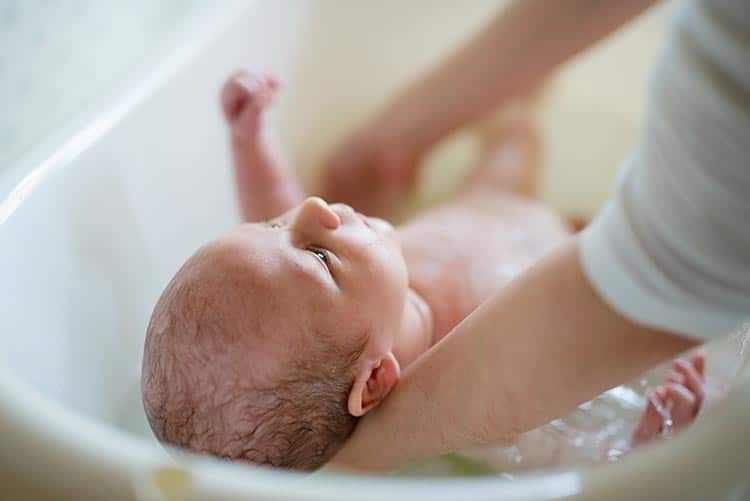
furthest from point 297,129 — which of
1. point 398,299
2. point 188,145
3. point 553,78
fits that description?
point 398,299

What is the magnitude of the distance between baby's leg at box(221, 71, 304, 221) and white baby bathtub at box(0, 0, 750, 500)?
2.5 inches

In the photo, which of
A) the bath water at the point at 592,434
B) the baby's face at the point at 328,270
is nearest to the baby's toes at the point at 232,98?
the baby's face at the point at 328,270

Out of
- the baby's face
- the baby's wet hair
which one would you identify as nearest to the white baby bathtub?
the baby's wet hair

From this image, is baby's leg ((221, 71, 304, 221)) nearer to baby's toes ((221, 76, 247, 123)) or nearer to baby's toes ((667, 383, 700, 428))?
baby's toes ((221, 76, 247, 123))

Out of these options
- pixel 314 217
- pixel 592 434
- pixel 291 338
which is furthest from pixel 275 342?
pixel 592 434

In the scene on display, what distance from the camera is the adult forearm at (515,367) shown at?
57 centimetres

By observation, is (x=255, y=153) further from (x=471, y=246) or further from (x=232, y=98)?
(x=471, y=246)

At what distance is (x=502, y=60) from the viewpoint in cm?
117

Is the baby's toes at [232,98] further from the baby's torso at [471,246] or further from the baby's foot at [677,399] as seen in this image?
the baby's foot at [677,399]

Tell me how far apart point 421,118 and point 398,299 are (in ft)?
1.67

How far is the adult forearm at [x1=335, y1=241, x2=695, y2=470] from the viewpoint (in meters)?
0.57

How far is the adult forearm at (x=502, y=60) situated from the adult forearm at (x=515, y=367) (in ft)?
1.75

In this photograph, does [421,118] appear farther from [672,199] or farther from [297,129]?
[672,199]

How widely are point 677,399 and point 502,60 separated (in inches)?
21.7
